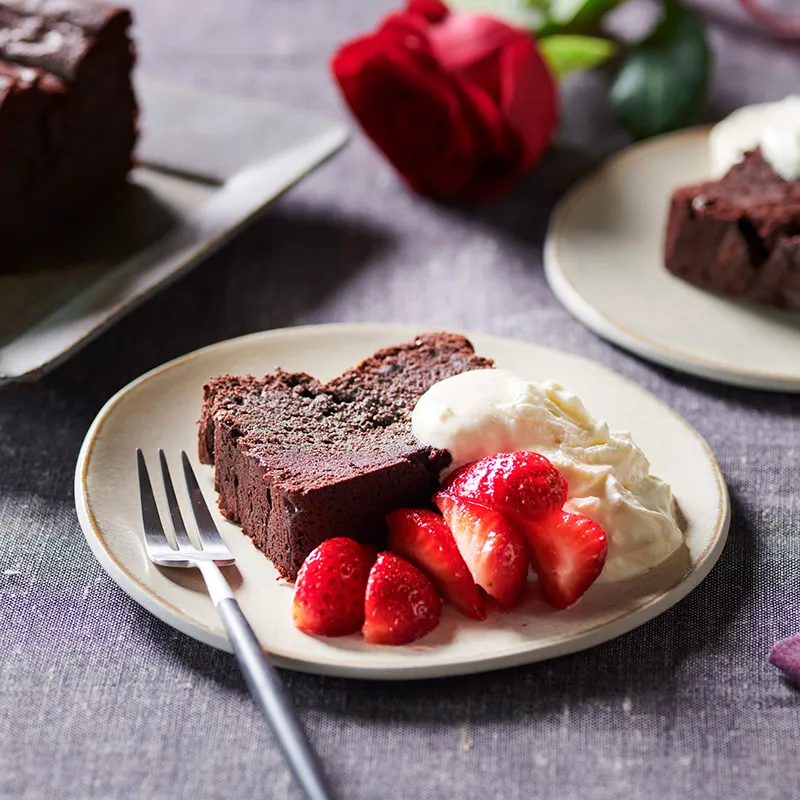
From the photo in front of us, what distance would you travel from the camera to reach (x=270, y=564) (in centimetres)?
177

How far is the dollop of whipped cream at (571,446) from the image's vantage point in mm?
1731

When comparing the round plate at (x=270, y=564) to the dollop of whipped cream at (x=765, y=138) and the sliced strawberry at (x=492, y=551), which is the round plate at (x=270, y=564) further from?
the dollop of whipped cream at (x=765, y=138)

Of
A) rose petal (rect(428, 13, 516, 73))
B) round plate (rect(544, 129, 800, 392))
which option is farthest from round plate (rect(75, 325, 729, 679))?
rose petal (rect(428, 13, 516, 73))

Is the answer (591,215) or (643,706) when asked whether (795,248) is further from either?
(643,706)

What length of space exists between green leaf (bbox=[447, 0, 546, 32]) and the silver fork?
1.98 m

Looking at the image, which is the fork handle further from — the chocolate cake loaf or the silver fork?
the chocolate cake loaf

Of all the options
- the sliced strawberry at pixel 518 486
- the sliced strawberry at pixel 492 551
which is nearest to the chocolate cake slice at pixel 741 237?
the sliced strawberry at pixel 518 486

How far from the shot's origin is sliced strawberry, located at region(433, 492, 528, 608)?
1.63m

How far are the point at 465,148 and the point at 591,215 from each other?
14.9 inches

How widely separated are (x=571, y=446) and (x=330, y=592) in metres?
0.48

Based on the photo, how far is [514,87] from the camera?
114 inches

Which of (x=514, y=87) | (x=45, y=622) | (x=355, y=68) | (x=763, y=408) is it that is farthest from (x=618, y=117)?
(x=45, y=622)

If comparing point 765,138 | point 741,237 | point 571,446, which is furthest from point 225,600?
point 765,138

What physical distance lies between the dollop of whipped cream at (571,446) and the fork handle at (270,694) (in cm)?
44
